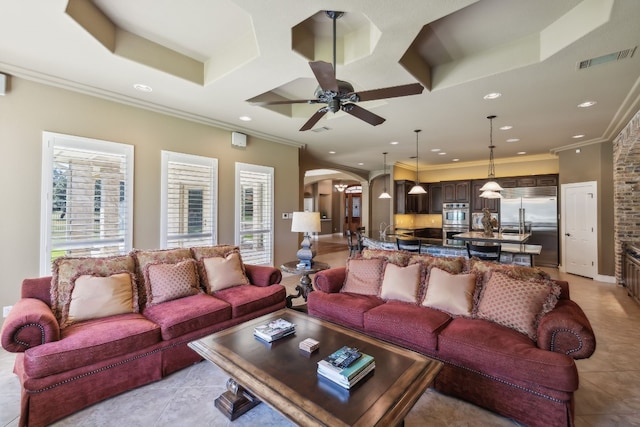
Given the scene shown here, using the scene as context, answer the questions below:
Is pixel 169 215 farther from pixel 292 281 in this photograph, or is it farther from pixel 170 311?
pixel 292 281

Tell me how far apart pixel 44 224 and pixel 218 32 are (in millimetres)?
2766

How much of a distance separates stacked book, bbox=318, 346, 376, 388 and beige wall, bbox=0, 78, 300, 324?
331 cm

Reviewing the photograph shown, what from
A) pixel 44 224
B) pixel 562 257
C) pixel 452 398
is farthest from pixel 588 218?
→ pixel 44 224

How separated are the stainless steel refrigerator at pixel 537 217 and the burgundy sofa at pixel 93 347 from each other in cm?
729

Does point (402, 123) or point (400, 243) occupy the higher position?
point (402, 123)

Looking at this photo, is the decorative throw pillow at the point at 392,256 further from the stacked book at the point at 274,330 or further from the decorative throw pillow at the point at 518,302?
the stacked book at the point at 274,330

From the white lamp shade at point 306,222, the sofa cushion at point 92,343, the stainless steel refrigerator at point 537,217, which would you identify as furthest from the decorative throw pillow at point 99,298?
the stainless steel refrigerator at point 537,217

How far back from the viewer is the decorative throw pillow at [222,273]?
3.23 m

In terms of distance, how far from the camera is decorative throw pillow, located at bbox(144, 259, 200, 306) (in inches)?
111

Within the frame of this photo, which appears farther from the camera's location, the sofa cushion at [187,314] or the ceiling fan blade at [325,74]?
the sofa cushion at [187,314]

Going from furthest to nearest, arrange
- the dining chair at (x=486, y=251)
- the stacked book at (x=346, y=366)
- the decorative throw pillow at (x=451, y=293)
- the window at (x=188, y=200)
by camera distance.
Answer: the window at (x=188, y=200), the dining chair at (x=486, y=251), the decorative throw pillow at (x=451, y=293), the stacked book at (x=346, y=366)

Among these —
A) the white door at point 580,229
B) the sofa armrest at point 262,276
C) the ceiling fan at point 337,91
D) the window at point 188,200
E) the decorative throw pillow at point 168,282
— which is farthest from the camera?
the white door at point 580,229

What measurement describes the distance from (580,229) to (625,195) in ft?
3.88

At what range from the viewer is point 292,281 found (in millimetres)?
5621
